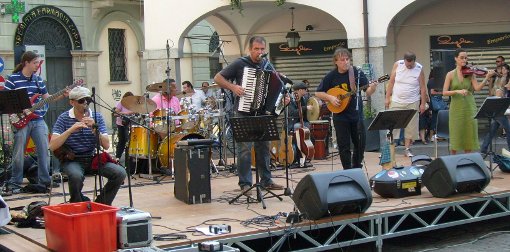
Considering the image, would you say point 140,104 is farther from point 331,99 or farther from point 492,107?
point 492,107

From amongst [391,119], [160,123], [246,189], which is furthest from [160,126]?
[391,119]

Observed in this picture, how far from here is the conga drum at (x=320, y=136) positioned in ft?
44.9

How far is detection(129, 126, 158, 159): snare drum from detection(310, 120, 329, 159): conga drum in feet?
10.1

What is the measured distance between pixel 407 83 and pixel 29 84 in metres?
5.31

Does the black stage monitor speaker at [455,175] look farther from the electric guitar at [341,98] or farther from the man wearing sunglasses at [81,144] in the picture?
the man wearing sunglasses at [81,144]

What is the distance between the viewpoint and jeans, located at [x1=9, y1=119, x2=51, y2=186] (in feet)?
32.7

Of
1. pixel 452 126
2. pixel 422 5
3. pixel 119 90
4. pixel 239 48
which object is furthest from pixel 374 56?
pixel 119 90

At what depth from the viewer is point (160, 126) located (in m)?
11.7

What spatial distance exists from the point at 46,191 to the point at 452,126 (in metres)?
5.28

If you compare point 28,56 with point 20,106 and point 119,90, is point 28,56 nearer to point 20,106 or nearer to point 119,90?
point 20,106

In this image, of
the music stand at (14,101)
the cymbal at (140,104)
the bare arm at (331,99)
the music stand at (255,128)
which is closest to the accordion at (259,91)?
the music stand at (255,128)

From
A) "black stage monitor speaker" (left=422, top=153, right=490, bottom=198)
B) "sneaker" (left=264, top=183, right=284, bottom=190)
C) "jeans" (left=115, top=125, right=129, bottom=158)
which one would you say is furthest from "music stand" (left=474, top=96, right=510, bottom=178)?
"jeans" (left=115, top=125, right=129, bottom=158)

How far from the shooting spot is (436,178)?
28.0 feet

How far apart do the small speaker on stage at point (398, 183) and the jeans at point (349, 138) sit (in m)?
0.66
